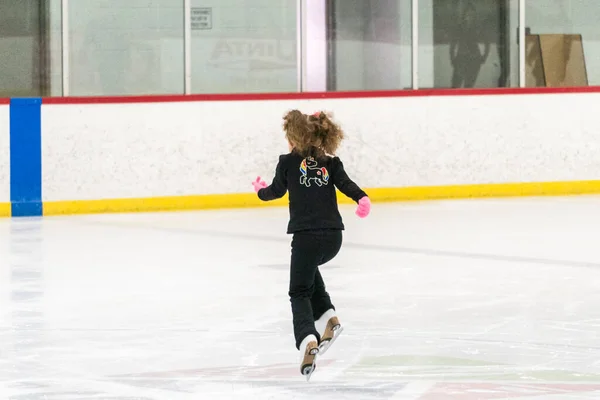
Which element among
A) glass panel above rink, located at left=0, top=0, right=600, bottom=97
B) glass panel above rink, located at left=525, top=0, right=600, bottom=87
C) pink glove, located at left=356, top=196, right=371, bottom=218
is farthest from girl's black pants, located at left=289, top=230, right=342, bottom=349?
glass panel above rink, located at left=525, top=0, right=600, bottom=87

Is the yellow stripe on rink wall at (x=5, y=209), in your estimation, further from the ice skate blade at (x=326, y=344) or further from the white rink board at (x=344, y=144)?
the ice skate blade at (x=326, y=344)

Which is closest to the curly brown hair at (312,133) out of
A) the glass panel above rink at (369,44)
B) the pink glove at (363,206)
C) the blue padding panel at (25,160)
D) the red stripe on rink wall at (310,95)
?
the pink glove at (363,206)

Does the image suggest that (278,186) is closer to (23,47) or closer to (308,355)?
(308,355)

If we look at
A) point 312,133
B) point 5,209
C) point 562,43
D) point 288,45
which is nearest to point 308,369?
point 312,133

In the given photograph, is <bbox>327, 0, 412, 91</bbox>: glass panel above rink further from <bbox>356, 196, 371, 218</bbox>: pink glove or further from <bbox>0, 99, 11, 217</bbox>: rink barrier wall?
<bbox>356, 196, 371, 218</bbox>: pink glove

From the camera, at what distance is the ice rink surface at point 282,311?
4.57 meters

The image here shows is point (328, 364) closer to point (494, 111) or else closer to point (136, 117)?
point (136, 117)

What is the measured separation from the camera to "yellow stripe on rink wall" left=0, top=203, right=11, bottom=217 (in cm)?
1138

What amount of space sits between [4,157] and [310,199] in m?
7.21

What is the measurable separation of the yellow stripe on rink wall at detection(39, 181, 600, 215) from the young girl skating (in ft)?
23.1

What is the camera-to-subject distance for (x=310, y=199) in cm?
471

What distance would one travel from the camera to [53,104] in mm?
11609

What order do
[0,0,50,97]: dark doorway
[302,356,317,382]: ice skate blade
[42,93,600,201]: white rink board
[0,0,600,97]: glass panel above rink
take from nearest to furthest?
[302,356,317,382]: ice skate blade → [42,93,600,201]: white rink board → [0,0,50,97]: dark doorway → [0,0,600,97]: glass panel above rink

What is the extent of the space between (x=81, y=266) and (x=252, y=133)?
429cm
